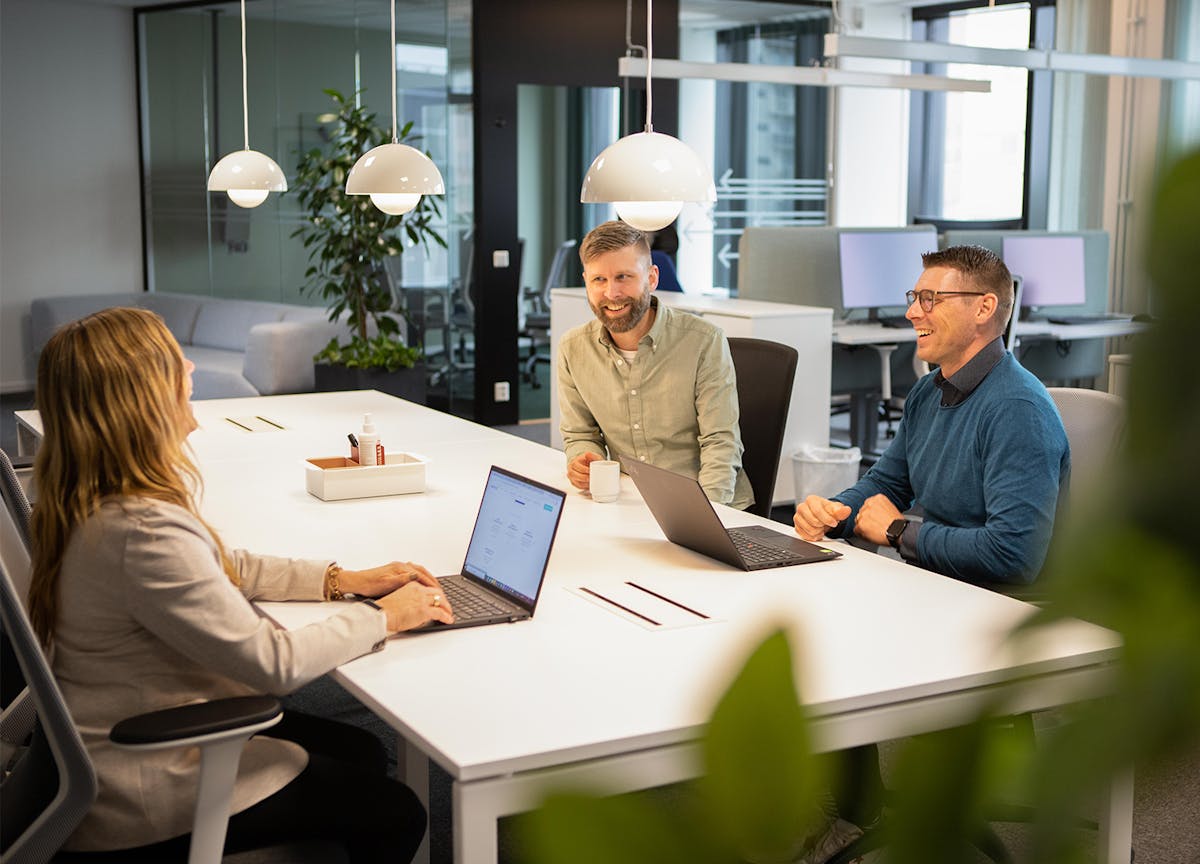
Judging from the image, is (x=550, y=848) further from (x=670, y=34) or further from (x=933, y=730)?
(x=670, y=34)

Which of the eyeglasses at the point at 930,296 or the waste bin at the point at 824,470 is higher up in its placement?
the eyeglasses at the point at 930,296

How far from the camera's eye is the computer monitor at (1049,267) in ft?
25.0

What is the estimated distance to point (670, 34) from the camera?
8883 mm

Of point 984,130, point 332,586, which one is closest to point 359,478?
point 332,586

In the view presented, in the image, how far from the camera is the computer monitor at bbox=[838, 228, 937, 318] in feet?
22.8

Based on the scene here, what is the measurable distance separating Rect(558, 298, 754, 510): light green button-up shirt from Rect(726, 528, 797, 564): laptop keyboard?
69cm

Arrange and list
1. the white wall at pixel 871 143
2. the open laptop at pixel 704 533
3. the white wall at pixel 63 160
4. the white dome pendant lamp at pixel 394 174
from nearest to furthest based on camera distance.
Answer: the open laptop at pixel 704 533, the white dome pendant lamp at pixel 394 174, the white wall at pixel 63 160, the white wall at pixel 871 143

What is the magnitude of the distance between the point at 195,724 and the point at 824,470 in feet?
14.7

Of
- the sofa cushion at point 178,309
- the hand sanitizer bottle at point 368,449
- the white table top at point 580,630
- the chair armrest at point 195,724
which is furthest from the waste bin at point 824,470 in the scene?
the sofa cushion at point 178,309

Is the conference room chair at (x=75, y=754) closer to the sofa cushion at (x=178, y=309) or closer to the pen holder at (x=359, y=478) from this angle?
the pen holder at (x=359, y=478)

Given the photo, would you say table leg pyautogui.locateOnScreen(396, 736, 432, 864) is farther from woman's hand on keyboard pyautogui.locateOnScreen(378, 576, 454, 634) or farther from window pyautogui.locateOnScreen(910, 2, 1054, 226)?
window pyautogui.locateOnScreen(910, 2, 1054, 226)

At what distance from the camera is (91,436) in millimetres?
1866

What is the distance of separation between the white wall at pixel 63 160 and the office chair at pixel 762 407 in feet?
25.4

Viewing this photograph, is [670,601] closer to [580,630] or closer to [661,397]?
[580,630]
